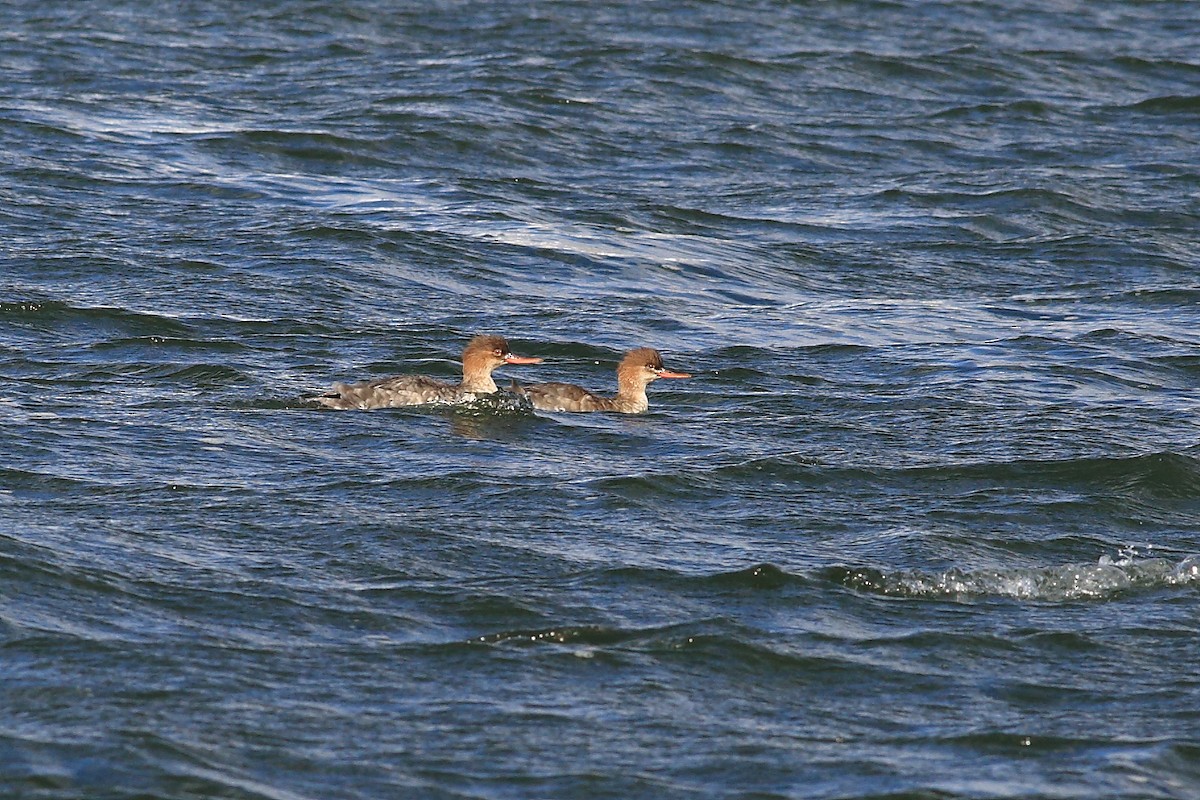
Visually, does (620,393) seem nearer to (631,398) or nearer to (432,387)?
(631,398)

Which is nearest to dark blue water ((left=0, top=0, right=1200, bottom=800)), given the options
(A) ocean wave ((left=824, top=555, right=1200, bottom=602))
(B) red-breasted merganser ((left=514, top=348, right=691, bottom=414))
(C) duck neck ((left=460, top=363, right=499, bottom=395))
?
(A) ocean wave ((left=824, top=555, right=1200, bottom=602))

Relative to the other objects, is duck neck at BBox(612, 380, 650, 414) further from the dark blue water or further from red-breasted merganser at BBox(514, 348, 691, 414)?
the dark blue water

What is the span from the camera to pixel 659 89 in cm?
2042

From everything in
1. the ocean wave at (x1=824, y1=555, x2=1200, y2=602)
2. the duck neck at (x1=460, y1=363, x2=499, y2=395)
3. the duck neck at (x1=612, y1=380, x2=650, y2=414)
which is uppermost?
the duck neck at (x1=460, y1=363, x2=499, y2=395)

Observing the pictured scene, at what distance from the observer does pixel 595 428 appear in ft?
35.9

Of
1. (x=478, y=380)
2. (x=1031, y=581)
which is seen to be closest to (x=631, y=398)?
(x=478, y=380)

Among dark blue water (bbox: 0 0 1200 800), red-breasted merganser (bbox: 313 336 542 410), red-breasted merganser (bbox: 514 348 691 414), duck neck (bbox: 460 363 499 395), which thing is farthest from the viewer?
red-breasted merganser (bbox: 514 348 691 414)

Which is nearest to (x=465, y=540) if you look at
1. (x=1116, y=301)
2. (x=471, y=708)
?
(x=471, y=708)

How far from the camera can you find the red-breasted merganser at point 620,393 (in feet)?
36.8

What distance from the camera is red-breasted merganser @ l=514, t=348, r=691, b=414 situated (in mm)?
11211

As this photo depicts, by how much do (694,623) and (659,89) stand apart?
1336 cm

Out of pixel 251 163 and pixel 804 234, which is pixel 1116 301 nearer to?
pixel 804 234

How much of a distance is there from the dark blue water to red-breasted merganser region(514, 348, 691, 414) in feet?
0.45

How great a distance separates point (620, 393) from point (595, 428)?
1.57ft
